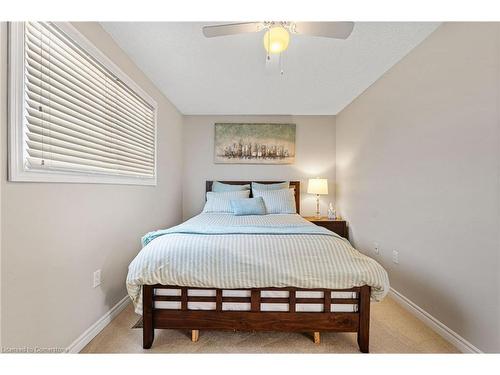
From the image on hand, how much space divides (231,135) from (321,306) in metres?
2.93

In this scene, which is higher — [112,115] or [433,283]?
[112,115]

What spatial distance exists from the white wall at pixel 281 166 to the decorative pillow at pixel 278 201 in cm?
52

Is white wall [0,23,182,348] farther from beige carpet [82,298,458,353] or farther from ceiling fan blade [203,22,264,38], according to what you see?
ceiling fan blade [203,22,264,38]

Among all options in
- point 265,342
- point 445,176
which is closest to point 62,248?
point 265,342

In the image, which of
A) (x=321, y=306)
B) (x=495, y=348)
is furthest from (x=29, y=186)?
(x=495, y=348)

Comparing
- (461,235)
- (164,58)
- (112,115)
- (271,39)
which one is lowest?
(461,235)

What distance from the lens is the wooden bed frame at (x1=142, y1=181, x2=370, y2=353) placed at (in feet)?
4.58

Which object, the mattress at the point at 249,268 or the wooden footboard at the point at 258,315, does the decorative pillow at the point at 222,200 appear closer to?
the mattress at the point at 249,268

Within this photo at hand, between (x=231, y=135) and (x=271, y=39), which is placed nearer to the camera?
(x=271, y=39)

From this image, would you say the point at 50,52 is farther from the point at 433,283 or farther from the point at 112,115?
the point at 433,283

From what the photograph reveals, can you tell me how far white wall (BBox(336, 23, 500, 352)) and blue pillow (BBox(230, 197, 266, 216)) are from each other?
1387mm
